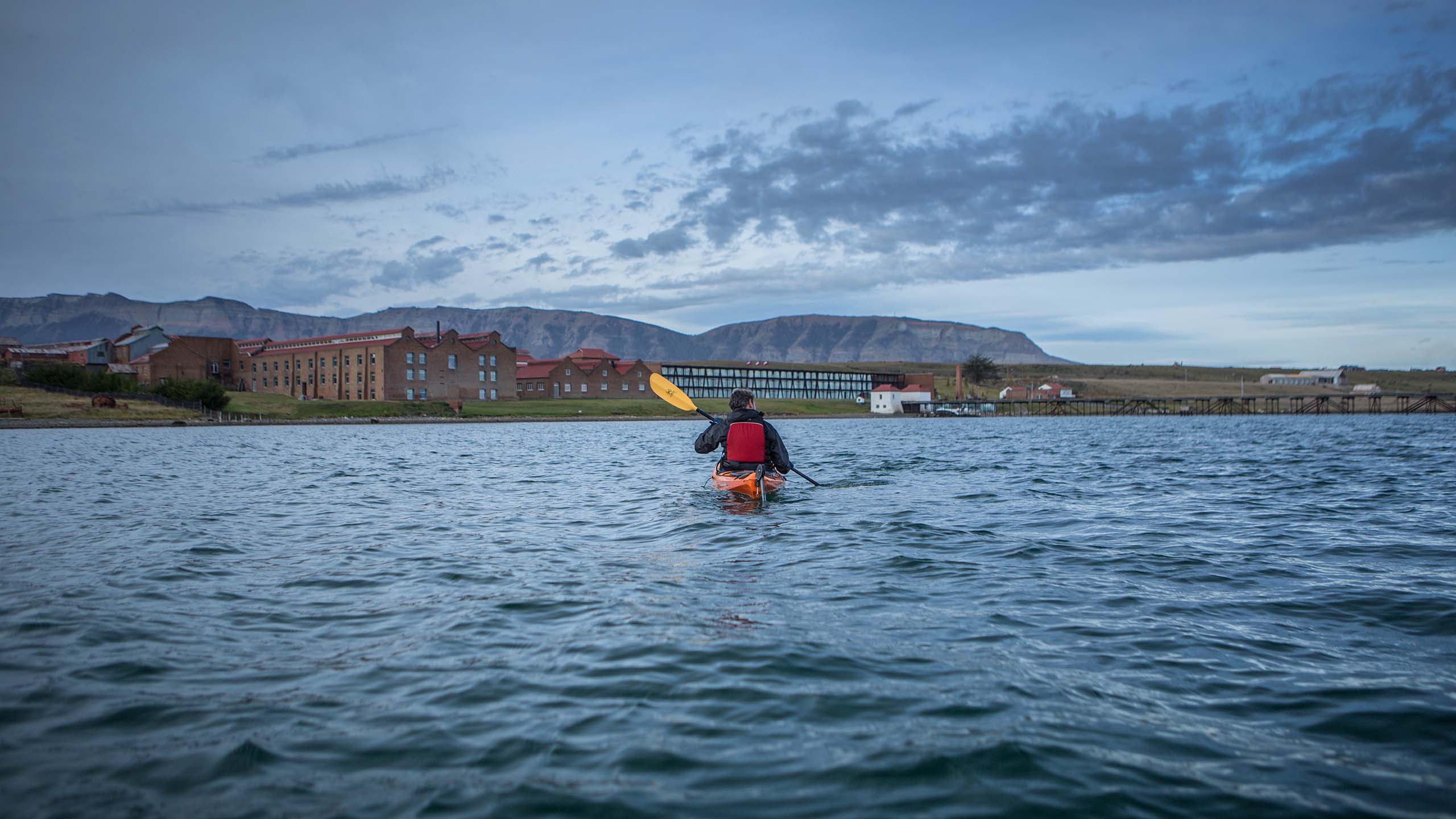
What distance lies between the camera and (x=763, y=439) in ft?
56.2

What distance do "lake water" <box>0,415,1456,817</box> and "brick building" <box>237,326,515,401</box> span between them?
92.1 m

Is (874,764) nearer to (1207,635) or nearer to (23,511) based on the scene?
(1207,635)

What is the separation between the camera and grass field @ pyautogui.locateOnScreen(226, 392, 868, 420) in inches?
3666

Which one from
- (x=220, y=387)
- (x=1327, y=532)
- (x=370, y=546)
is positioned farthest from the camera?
(x=220, y=387)

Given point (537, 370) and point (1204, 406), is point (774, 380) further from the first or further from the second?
point (1204, 406)

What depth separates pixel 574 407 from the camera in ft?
375

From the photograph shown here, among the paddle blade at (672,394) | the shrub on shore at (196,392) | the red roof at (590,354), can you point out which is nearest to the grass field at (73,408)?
the shrub on shore at (196,392)

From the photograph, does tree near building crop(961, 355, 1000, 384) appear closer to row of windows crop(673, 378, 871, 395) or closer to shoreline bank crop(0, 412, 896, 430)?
row of windows crop(673, 378, 871, 395)

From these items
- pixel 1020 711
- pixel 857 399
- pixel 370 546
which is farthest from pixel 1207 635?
pixel 857 399

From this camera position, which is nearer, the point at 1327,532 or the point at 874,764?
the point at 874,764

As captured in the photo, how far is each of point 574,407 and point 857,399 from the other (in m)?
71.6

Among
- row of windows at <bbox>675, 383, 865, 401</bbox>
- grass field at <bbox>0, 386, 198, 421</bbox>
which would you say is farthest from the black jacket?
row of windows at <bbox>675, 383, 865, 401</bbox>

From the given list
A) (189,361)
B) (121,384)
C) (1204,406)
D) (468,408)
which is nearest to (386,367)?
(468,408)

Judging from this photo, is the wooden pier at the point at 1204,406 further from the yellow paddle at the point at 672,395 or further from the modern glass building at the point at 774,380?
the yellow paddle at the point at 672,395
